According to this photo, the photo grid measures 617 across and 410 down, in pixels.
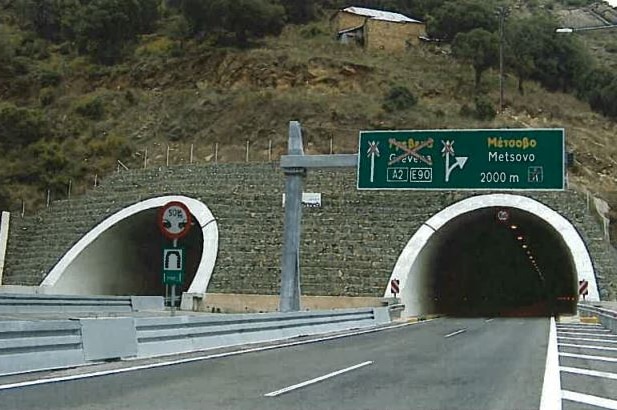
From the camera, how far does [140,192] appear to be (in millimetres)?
44156

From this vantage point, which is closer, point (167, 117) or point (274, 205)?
point (274, 205)

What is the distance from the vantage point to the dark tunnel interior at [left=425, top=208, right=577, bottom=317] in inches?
1697

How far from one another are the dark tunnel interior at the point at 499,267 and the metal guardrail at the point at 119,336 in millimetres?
21563

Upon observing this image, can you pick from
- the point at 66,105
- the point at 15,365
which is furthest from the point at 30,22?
the point at 15,365

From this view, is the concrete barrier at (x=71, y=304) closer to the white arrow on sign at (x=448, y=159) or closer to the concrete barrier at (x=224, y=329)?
the concrete barrier at (x=224, y=329)

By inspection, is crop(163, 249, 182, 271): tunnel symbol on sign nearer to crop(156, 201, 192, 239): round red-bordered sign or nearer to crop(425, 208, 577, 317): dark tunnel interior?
crop(156, 201, 192, 239): round red-bordered sign

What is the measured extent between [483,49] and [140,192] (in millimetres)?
46199

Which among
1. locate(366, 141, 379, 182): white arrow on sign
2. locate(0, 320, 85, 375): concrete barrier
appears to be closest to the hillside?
locate(366, 141, 379, 182): white arrow on sign

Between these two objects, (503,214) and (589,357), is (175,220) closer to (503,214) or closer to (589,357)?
(589,357)

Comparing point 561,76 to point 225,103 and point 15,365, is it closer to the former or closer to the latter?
point 225,103

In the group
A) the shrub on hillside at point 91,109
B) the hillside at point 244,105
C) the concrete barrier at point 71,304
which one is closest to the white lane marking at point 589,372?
the concrete barrier at point 71,304

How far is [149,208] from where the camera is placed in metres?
41.2

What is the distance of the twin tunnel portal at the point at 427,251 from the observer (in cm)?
3812

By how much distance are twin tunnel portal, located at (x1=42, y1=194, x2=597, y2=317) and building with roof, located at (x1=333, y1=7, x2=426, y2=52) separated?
112 ft
